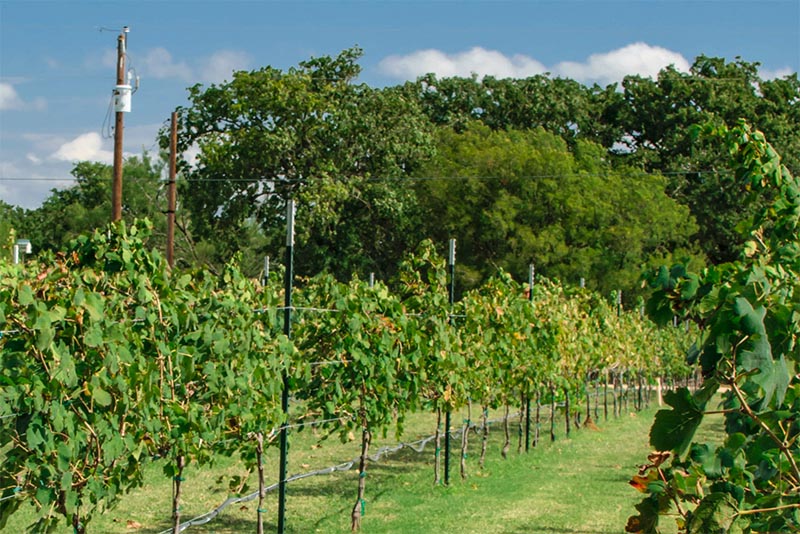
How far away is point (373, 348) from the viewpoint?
9.30m

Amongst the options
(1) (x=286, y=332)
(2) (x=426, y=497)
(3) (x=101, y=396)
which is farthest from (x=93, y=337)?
(2) (x=426, y=497)

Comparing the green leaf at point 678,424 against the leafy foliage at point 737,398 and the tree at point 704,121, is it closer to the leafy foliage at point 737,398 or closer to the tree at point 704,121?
Answer: the leafy foliage at point 737,398

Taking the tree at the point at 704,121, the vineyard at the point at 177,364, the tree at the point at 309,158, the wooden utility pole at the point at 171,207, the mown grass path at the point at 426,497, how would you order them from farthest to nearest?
the tree at the point at 704,121
the tree at the point at 309,158
the wooden utility pole at the point at 171,207
the mown grass path at the point at 426,497
the vineyard at the point at 177,364

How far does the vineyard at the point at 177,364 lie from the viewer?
4832 millimetres

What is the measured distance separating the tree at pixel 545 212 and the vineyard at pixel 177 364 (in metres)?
21.3

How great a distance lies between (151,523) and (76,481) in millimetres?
4223

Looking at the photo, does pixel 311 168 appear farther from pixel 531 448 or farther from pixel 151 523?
pixel 151 523

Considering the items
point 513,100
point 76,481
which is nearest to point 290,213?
point 76,481

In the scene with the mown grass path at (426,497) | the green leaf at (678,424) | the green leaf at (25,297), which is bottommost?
the mown grass path at (426,497)

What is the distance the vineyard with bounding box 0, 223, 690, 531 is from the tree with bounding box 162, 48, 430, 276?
21.8 m

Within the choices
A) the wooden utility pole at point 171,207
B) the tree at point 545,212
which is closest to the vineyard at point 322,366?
the wooden utility pole at point 171,207

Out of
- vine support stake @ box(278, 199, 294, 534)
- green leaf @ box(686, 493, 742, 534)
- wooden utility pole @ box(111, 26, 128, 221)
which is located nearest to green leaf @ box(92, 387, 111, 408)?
vine support stake @ box(278, 199, 294, 534)

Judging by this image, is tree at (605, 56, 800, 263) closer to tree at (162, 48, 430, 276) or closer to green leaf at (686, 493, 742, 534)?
tree at (162, 48, 430, 276)

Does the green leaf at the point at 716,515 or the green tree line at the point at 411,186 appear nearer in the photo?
the green leaf at the point at 716,515
